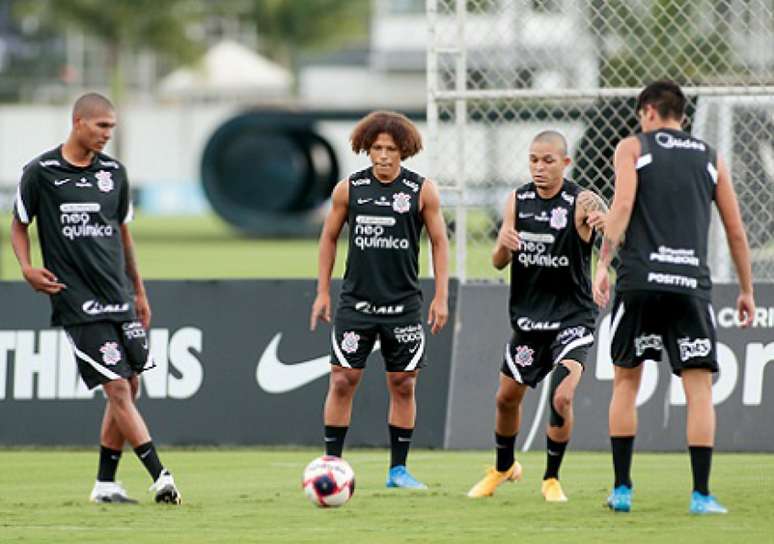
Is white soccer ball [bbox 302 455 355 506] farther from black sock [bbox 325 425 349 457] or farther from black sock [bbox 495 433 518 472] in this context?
black sock [bbox 495 433 518 472]

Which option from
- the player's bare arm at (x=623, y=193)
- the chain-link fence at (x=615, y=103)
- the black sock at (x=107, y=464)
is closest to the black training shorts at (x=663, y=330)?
the player's bare arm at (x=623, y=193)

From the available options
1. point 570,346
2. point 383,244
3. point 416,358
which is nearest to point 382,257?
point 383,244

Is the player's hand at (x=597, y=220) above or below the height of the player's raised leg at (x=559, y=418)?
above

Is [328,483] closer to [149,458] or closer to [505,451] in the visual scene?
[149,458]

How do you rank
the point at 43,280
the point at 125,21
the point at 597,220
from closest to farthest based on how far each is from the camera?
1. the point at 597,220
2. the point at 43,280
3. the point at 125,21

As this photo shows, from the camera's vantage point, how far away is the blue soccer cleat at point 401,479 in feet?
31.7

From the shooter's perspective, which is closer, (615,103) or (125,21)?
(615,103)

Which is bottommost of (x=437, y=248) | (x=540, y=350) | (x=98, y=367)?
(x=98, y=367)

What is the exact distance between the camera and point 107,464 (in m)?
9.32

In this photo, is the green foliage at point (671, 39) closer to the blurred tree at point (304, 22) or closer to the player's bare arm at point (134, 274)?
the player's bare arm at point (134, 274)

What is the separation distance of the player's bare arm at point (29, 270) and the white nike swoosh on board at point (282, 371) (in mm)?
3062

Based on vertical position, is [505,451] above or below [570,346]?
below

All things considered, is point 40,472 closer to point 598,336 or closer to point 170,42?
point 598,336

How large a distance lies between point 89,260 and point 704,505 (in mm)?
3291
